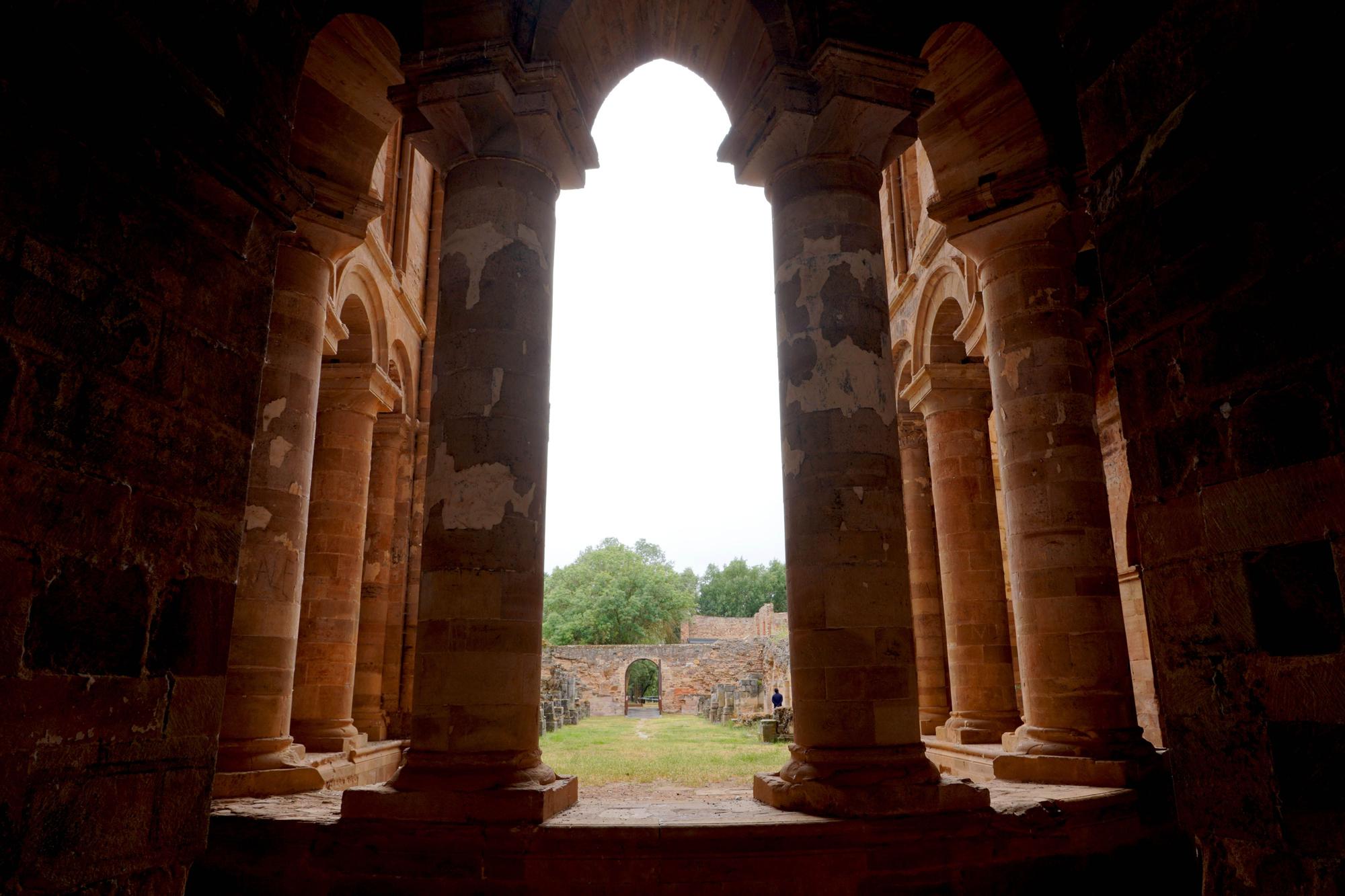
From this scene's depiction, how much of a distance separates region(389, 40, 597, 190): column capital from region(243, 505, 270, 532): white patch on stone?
340 cm

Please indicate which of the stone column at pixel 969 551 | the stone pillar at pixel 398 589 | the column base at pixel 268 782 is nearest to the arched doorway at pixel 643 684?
the stone pillar at pixel 398 589

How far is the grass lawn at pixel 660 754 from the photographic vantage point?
37.8 feet

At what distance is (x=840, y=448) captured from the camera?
591 cm

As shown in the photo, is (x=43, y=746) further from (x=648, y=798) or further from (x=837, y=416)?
(x=648, y=798)

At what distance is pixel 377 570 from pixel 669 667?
91.2 ft

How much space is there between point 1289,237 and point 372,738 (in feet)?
41.6

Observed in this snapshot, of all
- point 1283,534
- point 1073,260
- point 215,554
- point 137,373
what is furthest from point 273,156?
point 1073,260

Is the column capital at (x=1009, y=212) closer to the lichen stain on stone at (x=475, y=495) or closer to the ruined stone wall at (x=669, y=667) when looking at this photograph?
the lichen stain on stone at (x=475, y=495)

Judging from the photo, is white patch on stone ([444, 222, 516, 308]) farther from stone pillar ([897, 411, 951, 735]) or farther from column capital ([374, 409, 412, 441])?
column capital ([374, 409, 412, 441])

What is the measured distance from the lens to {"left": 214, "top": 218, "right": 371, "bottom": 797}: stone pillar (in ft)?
21.9

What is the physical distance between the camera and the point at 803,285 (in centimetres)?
630

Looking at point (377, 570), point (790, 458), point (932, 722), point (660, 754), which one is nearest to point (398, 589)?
point (377, 570)

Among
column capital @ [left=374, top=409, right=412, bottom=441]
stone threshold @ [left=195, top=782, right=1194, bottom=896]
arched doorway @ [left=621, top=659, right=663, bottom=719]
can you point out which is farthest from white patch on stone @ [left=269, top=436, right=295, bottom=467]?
arched doorway @ [left=621, top=659, right=663, bottom=719]

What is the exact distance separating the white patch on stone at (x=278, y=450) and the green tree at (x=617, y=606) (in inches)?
1812
